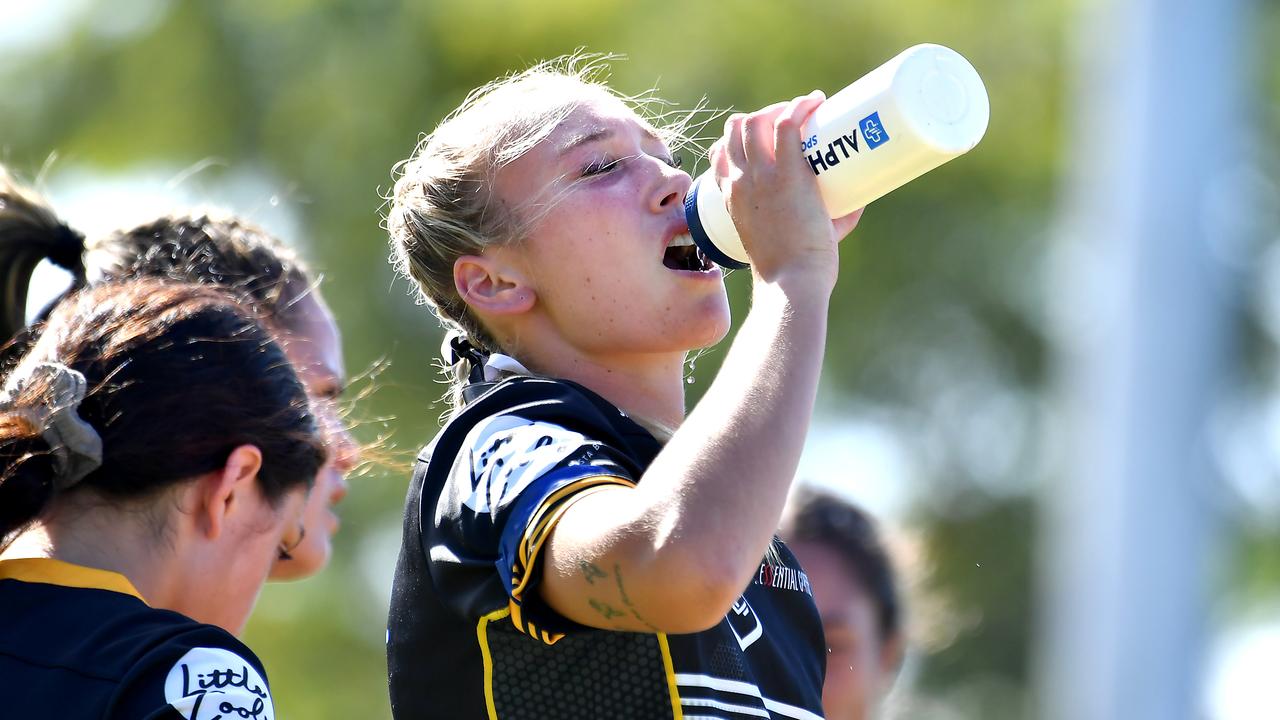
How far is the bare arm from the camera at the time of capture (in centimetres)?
199

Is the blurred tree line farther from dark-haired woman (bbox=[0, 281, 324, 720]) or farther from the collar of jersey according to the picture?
the collar of jersey

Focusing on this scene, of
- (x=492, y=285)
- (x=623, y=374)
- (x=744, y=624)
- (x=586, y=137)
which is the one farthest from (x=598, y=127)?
(x=744, y=624)

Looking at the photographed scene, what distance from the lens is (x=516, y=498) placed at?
2.12m

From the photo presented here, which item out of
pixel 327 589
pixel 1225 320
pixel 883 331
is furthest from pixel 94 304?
pixel 883 331

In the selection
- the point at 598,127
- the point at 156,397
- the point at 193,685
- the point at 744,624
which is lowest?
the point at 193,685

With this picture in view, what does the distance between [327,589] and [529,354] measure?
11848mm

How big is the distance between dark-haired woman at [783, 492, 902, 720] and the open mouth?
5.26 ft

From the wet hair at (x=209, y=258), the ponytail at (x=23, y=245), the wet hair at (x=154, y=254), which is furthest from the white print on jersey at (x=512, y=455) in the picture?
the ponytail at (x=23, y=245)

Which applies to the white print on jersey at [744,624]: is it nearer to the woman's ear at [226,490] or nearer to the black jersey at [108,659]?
the black jersey at [108,659]

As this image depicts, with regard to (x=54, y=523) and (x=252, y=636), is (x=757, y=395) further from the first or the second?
(x=252, y=636)

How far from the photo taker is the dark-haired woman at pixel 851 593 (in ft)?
13.4

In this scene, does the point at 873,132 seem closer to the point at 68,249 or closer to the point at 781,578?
the point at 781,578

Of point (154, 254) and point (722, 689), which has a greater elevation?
point (154, 254)

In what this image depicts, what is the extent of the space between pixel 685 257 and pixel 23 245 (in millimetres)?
1643
